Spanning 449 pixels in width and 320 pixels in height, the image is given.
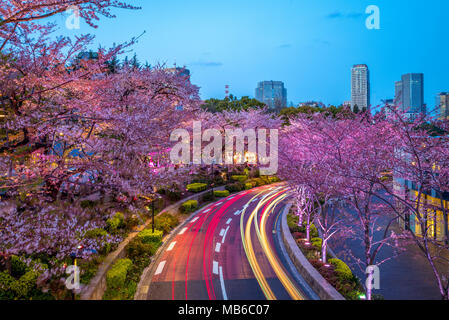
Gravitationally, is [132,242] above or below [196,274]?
above

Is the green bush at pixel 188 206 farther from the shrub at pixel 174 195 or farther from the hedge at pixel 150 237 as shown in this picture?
the hedge at pixel 150 237

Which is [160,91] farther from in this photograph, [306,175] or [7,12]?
[7,12]

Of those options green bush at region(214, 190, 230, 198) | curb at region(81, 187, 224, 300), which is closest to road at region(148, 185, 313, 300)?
curb at region(81, 187, 224, 300)

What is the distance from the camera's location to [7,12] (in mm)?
5863

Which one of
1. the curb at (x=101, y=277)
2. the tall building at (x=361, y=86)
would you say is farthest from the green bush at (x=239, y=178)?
the tall building at (x=361, y=86)

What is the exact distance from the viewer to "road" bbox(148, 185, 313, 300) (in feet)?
37.4

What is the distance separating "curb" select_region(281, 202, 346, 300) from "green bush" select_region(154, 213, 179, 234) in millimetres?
7285

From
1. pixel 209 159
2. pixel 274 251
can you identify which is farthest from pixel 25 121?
pixel 209 159

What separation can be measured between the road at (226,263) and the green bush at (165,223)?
2.38 feet

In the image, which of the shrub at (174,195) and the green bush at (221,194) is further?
the green bush at (221,194)

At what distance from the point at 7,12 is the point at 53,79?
271 cm

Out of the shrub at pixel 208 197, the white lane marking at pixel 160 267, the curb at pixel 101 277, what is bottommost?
the white lane marking at pixel 160 267

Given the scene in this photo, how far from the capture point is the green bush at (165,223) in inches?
715

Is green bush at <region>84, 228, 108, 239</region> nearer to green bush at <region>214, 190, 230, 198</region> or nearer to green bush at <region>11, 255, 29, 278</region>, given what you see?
green bush at <region>11, 255, 29, 278</region>
